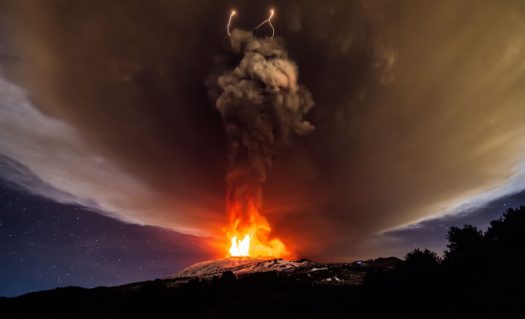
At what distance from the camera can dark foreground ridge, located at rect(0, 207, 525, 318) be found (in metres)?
32.4

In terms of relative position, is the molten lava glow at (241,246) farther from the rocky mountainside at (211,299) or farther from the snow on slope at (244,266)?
the rocky mountainside at (211,299)

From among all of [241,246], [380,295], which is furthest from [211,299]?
[241,246]

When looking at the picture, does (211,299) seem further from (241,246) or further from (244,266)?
(241,246)

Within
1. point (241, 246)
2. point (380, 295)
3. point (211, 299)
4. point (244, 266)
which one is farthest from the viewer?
point (241, 246)

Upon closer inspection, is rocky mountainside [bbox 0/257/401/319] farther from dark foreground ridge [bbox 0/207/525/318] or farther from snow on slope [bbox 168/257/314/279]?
snow on slope [bbox 168/257/314/279]

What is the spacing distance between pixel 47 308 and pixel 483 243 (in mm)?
97686

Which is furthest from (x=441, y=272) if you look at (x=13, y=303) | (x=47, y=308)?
(x=13, y=303)

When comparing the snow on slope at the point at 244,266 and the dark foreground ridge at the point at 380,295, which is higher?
the snow on slope at the point at 244,266

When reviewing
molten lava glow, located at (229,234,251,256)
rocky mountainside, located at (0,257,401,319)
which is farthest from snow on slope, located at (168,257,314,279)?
rocky mountainside, located at (0,257,401,319)

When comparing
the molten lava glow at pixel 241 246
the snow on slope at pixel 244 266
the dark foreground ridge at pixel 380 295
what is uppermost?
the molten lava glow at pixel 241 246

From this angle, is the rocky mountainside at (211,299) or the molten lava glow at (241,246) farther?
the molten lava glow at (241,246)

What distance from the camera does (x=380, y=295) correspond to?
4400cm

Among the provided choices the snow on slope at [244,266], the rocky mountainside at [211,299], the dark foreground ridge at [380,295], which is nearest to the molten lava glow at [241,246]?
the snow on slope at [244,266]

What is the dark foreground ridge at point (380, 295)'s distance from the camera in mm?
32438
